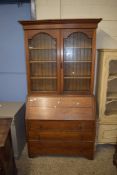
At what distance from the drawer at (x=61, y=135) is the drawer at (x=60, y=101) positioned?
1.23 ft

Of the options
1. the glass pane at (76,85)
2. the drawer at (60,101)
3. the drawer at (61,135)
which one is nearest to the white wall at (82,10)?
the glass pane at (76,85)

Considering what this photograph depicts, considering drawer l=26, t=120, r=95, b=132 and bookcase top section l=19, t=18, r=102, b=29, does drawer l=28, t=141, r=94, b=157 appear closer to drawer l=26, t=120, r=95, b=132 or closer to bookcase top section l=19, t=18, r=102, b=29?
drawer l=26, t=120, r=95, b=132

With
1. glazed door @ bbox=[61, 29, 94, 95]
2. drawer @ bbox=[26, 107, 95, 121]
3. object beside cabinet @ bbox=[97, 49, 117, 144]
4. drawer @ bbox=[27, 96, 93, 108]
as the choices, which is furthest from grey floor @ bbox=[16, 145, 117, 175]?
glazed door @ bbox=[61, 29, 94, 95]

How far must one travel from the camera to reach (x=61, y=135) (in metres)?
2.16

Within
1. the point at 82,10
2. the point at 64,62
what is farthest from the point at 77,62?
the point at 82,10

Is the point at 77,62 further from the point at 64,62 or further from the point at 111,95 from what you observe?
the point at 111,95

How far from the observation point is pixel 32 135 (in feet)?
7.16

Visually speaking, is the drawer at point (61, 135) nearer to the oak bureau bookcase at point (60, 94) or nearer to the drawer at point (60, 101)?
the oak bureau bookcase at point (60, 94)

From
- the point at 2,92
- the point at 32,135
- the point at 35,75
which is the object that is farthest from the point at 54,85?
the point at 2,92

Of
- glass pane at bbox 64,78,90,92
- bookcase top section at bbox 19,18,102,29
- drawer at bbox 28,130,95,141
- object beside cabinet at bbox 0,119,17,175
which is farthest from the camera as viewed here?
glass pane at bbox 64,78,90,92

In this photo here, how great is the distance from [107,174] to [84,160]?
0.37m

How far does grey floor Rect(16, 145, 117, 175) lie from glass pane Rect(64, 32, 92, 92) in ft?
3.42

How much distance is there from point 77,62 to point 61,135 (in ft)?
3.45

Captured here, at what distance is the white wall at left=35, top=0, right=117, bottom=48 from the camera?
7.59ft
